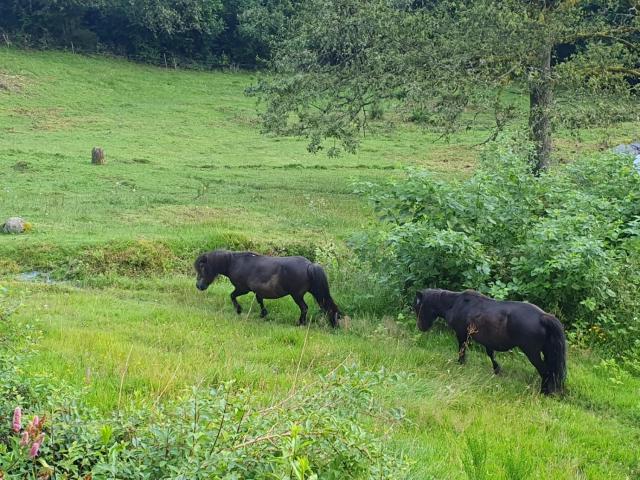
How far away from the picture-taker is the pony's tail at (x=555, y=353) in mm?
7355

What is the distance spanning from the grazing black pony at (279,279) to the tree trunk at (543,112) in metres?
11.2

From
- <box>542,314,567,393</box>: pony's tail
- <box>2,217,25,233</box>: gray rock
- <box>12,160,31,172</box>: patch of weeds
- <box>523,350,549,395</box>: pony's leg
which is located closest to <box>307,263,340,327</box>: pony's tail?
<box>523,350,549,395</box>: pony's leg

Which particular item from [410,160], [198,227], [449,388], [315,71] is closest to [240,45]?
[410,160]

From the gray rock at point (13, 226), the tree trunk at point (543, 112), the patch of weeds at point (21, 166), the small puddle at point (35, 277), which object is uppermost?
the tree trunk at point (543, 112)

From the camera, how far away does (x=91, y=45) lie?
55.5 metres

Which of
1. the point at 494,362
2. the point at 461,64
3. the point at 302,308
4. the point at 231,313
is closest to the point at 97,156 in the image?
the point at 461,64

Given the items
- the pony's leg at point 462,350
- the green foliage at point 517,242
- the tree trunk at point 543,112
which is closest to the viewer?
the pony's leg at point 462,350

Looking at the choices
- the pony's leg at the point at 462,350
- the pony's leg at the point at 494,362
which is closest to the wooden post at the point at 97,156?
the pony's leg at the point at 462,350

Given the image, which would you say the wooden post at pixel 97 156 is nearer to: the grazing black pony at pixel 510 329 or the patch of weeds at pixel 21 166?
the patch of weeds at pixel 21 166

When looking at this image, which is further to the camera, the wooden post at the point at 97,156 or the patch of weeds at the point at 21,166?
the wooden post at the point at 97,156

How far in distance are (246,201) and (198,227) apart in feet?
15.4

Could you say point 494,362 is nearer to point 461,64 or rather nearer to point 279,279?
point 279,279

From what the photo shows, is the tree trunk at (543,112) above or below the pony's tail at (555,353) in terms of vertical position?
above

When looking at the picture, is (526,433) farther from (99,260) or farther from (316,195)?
(316,195)
